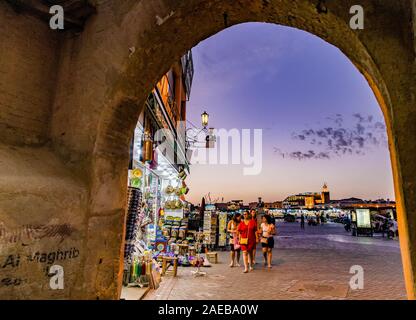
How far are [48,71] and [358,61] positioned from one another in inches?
160

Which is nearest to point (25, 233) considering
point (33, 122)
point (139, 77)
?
point (33, 122)

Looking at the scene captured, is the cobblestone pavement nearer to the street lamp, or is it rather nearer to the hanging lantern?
the hanging lantern

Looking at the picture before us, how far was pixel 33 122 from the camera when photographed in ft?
12.9

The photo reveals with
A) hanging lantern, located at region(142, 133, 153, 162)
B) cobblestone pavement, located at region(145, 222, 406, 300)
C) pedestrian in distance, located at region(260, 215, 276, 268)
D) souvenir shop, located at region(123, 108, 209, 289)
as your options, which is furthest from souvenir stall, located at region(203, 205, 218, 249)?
hanging lantern, located at region(142, 133, 153, 162)

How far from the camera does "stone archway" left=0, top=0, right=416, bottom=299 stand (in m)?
2.84

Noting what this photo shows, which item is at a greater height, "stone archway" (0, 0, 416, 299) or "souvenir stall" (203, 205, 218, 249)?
"stone archway" (0, 0, 416, 299)

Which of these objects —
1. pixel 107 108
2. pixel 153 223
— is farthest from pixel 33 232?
pixel 153 223

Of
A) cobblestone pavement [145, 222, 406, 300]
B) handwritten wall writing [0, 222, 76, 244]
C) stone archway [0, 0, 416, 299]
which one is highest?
stone archway [0, 0, 416, 299]

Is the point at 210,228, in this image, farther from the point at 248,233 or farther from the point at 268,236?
the point at 248,233

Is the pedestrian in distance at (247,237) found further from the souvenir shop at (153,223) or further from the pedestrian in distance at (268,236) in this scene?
the souvenir shop at (153,223)

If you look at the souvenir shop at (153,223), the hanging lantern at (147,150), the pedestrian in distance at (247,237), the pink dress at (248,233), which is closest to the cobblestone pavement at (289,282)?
the pedestrian in distance at (247,237)

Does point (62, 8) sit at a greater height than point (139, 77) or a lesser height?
greater
